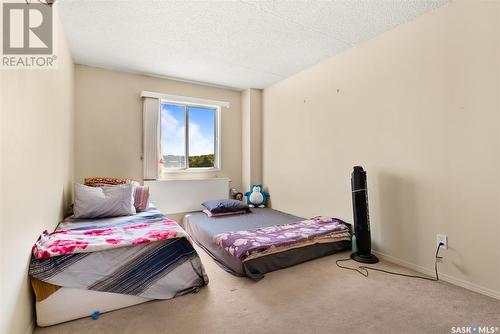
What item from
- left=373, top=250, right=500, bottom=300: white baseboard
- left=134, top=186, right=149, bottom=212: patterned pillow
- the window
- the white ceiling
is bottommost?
left=373, top=250, right=500, bottom=300: white baseboard

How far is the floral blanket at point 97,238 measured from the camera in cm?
164

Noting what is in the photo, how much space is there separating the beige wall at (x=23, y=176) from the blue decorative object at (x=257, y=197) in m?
2.77

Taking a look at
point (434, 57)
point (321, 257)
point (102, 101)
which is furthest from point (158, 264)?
point (434, 57)

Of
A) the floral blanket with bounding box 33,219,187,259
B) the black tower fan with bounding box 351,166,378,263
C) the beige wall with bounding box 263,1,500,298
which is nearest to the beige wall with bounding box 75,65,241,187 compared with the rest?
the floral blanket with bounding box 33,219,187,259

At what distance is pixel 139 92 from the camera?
3791 millimetres

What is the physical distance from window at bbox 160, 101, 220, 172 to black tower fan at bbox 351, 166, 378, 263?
258cm

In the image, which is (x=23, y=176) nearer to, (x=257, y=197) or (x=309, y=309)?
(x=309, y=309)

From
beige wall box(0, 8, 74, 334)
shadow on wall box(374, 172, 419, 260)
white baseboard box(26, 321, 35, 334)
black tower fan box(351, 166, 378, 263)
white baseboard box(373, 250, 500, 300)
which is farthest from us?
black tower fan box(351, 166, 378, 263)

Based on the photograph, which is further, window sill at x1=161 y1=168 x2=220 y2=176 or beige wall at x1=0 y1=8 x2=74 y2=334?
window sill at x1=161 y1=168 x2=220 y2=176

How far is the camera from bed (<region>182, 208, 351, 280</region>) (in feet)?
7.55

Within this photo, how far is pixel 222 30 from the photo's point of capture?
2.57 metres

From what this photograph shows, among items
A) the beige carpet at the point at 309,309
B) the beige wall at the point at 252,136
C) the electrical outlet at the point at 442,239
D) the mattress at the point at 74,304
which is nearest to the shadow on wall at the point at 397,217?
the electrical outlet at the point at 442,239

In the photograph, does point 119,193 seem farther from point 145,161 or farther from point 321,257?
point 321,257

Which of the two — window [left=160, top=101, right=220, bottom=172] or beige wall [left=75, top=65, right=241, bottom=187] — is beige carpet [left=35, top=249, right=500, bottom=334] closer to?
beige wall [left=75, top=65, right=241, bottom=187]
